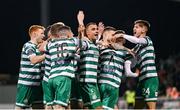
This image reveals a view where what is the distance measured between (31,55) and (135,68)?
191cm

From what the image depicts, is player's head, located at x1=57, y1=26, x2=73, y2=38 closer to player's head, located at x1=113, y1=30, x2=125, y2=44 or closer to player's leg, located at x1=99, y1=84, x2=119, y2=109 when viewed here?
player's head, located at x1=113, y1=30, x2=125, y2=44

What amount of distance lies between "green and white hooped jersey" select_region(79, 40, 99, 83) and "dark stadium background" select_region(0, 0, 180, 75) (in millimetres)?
6574

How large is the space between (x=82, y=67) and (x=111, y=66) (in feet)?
1.65

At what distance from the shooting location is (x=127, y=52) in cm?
1012

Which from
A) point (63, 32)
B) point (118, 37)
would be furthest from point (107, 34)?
point (63, 32)

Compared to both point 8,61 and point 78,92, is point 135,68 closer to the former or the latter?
point 78,92

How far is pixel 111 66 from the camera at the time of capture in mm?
9969

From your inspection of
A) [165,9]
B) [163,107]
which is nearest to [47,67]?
[163,107]

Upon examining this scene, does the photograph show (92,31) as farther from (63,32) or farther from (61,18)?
(61,18)

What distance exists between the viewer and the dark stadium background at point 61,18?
56.9 feet

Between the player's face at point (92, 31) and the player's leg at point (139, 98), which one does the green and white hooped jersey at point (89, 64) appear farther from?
the player's leg at point (139, 98)

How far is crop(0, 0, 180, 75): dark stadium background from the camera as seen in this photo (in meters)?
17.4

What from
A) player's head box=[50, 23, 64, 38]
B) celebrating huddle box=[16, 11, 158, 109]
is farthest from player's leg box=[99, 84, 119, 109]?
player's head box=[50, 23, 64, 38]

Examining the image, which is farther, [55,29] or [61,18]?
[61,18]
